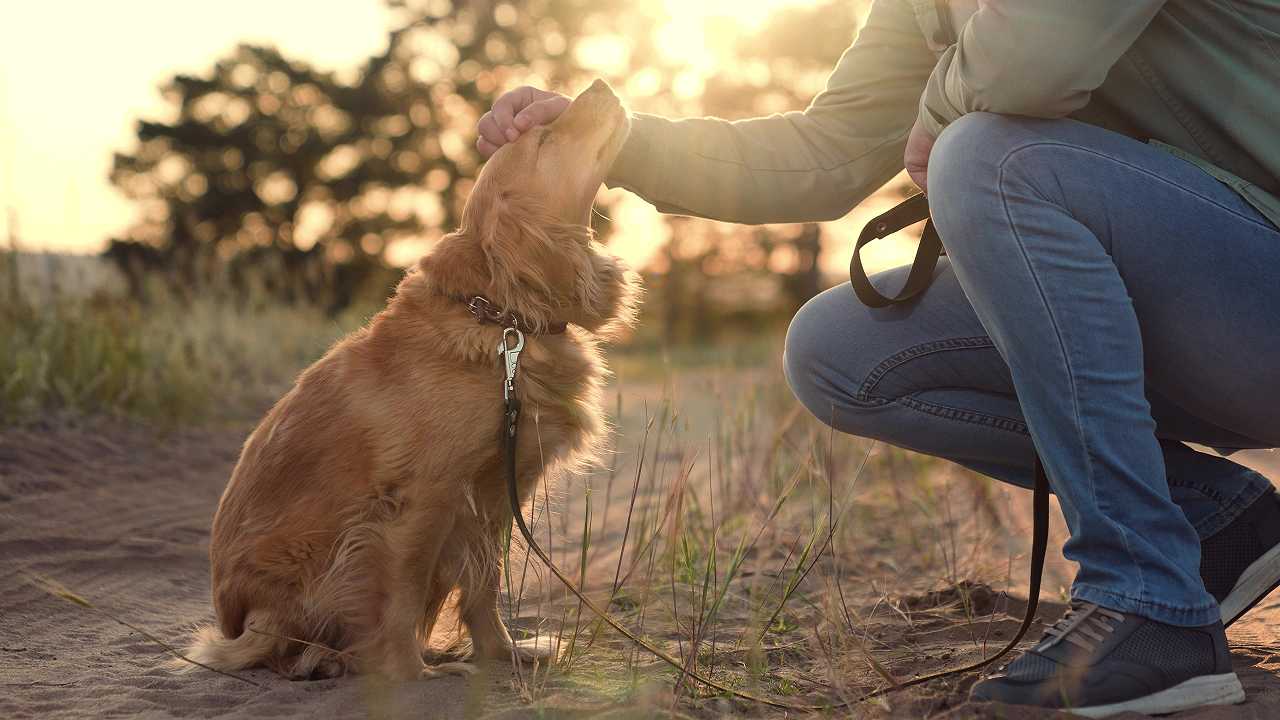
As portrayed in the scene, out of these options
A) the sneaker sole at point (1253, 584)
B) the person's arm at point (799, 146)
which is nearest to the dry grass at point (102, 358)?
the person's arm at point (799, 146)

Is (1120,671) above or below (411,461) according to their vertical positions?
below

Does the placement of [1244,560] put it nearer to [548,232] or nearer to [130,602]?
[548,232]

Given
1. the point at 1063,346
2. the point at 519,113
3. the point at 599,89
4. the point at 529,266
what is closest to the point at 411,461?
the point at 529,266

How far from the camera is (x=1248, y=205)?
202cm

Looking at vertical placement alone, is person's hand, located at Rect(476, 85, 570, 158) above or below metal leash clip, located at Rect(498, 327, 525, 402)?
above

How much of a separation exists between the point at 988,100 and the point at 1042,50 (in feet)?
0.47

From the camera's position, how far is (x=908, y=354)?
2.55 metres

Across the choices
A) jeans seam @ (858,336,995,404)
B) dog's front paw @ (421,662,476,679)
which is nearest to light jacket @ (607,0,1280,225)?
jeans seam @ (858,336,995,404)

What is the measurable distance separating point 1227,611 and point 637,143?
5.75ft

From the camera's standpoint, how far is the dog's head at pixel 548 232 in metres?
2.80

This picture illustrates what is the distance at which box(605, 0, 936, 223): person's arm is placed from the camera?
272 cm

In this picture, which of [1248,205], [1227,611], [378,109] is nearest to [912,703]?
[1227,611]

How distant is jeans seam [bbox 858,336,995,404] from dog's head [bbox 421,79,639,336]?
0.77m

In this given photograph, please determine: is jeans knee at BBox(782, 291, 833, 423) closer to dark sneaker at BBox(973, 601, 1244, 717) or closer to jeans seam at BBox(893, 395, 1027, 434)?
jeans seam at BBox(893, 395, 1027, 434)
